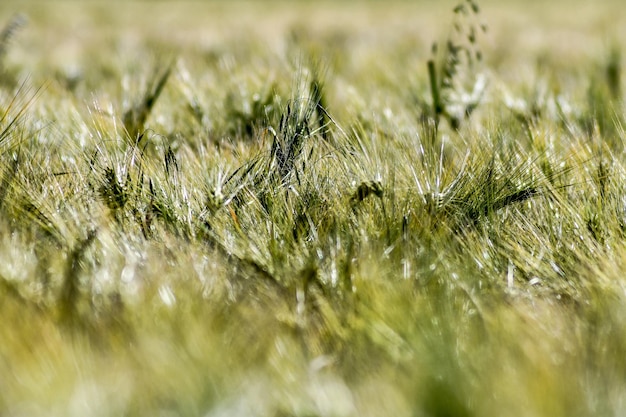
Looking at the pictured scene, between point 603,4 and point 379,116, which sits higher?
point 379,116

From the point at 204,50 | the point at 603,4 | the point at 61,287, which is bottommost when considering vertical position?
the point at 603,4

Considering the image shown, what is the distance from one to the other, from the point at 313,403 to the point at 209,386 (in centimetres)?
10

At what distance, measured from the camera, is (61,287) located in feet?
2.86

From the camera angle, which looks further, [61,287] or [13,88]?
[13,88]

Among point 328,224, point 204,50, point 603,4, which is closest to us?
point 328,224

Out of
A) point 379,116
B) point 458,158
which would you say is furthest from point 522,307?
point 379,116

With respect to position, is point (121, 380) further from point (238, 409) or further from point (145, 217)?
point (145, 217)

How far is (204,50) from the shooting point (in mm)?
3051

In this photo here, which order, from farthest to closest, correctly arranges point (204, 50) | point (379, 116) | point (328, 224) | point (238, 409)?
point (204, 50) → point (379, 116) → point (328, 224) → point (238, 409)

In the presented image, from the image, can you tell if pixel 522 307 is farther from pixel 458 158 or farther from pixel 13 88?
pixel 13 88

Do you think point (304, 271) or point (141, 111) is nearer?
point (304, 271)

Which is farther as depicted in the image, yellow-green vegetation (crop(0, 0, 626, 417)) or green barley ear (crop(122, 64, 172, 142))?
green barley ear (crop(122, 64, 172, 142))

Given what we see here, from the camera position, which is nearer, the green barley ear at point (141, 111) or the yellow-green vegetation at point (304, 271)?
the yellow-green vegetation at point (304, 271)

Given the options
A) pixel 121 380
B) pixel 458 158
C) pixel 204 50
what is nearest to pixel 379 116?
pixel 458 158
